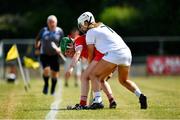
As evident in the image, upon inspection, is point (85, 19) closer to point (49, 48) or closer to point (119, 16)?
point (49, 48)

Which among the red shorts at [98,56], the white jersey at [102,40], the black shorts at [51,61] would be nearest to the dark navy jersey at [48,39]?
the black shorts at [51,61]

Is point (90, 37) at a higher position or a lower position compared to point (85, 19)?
lower

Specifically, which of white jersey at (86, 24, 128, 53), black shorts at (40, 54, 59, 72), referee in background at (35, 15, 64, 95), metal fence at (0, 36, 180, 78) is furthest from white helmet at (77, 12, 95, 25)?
metal fence at (0, 36, 180, 78)

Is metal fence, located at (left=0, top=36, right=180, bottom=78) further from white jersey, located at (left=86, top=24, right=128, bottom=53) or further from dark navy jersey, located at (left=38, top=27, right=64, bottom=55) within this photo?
white jersey, located at (left=86, top=24, right=128, bottom=53)

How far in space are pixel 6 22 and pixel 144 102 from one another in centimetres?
4055

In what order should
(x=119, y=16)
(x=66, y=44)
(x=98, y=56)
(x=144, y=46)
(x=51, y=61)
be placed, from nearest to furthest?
(x=98, y=56), (x=66, y=44), (x=51, y=61), (x=144, y=46), (x=119, y=16)

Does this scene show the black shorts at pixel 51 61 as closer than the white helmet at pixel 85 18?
No

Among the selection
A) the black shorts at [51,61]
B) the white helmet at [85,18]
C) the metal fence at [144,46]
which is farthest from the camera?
the metal fence at [144,46]

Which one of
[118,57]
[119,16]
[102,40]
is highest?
[119,16]

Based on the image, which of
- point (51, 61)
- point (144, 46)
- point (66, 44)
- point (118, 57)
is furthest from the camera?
point (144, 46)

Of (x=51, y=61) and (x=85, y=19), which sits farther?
(x=51, y=61)

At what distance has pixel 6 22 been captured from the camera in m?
52.8

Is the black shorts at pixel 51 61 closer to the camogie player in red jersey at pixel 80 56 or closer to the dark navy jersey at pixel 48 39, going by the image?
the dark navy jersey at pixel 48 39

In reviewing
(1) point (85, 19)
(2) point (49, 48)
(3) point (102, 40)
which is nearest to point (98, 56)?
(3) point (102, 40)
